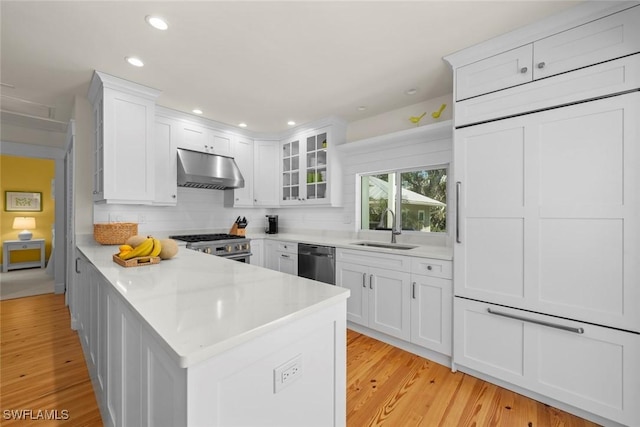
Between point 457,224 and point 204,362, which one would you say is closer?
point 204,362

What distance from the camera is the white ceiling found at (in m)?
1.67

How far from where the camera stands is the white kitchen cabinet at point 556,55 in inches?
61.2

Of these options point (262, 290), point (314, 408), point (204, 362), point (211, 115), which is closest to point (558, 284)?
point (314, 408)

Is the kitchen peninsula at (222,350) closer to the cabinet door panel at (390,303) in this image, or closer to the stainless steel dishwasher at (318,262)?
the cabinet door panel at (390,303)

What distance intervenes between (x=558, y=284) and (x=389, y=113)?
2.41 meters

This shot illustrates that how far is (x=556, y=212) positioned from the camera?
1.75 m

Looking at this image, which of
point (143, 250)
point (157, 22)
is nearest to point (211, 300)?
point (143, 250)

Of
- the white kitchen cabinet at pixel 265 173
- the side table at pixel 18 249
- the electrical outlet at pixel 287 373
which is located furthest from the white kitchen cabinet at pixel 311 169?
the side table at pixel 18 249

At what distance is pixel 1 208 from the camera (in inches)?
219

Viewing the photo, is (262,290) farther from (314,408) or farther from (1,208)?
(1,208)

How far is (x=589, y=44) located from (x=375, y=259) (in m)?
2.11

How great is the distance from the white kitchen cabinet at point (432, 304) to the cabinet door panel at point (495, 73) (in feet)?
4.42

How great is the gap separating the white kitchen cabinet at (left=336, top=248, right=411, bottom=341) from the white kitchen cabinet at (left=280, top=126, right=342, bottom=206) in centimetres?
98

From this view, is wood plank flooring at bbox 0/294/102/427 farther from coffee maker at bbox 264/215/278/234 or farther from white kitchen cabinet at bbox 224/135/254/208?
coffee maker at bbox 264/215/278/234
